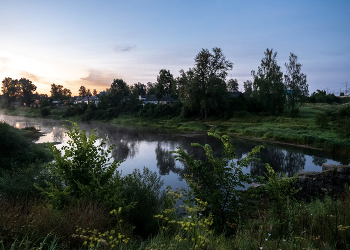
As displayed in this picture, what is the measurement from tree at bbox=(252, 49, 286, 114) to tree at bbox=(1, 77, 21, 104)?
59751 millimetres

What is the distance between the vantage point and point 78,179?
15.7 ft

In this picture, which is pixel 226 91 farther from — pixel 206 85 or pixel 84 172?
pixel 84 172

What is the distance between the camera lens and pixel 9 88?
5712 centimetres

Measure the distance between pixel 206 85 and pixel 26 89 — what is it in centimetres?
5126

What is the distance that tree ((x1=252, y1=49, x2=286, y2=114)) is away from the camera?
3378 cm

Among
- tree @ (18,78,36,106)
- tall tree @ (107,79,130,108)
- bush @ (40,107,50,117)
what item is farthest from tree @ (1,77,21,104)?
tall tree @ (107,79,130,108)

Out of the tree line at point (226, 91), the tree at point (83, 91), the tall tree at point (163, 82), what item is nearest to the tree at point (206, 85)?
Result: the tree line at point (226, 91)

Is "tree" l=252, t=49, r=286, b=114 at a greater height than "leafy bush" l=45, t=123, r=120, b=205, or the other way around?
"tree" l=252, t=49, r=286, b=114

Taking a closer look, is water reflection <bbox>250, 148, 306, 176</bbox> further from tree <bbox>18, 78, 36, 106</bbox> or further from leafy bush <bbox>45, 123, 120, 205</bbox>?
tree <bbox>18, 78, 36, 106</bbox>

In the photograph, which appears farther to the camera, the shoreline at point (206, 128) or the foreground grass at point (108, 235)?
the shoreline at point (206, 128)

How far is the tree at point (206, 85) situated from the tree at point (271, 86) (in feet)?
19.6

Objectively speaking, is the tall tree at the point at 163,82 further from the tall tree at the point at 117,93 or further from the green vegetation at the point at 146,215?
the green vegetation at the point at 146,215

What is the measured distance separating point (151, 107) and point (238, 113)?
1918 cm

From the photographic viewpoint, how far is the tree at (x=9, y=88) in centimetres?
5741
